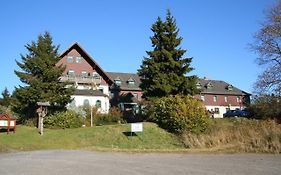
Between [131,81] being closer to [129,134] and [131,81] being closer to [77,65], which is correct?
[77,65]

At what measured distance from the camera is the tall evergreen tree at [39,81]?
39781 millimetres

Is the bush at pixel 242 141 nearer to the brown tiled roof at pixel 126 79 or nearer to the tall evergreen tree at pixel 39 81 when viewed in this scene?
the tall evergreen tree at pixel 39 81

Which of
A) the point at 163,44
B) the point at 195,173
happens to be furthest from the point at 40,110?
the point at 195,173

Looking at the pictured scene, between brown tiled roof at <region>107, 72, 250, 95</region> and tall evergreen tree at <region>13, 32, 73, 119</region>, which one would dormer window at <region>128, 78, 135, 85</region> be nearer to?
brown tiled roof at <region>107, 72, 250, 95</region>

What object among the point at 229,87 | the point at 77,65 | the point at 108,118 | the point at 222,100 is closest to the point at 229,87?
the point at 229,87

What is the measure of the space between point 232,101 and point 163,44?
148 ft

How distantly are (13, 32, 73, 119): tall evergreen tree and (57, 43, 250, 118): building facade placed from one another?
7544 mm

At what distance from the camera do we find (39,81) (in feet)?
133

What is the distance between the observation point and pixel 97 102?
189 ft

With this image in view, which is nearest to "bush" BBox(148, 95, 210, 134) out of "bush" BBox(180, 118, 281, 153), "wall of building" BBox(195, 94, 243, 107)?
"bush" BBox(180, 118, 281, 153)

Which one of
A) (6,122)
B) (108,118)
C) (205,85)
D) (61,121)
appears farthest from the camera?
(205,85)

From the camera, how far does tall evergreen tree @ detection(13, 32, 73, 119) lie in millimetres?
39781

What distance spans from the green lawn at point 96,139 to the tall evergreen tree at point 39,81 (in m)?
5.63

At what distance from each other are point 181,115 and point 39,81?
1678cm
